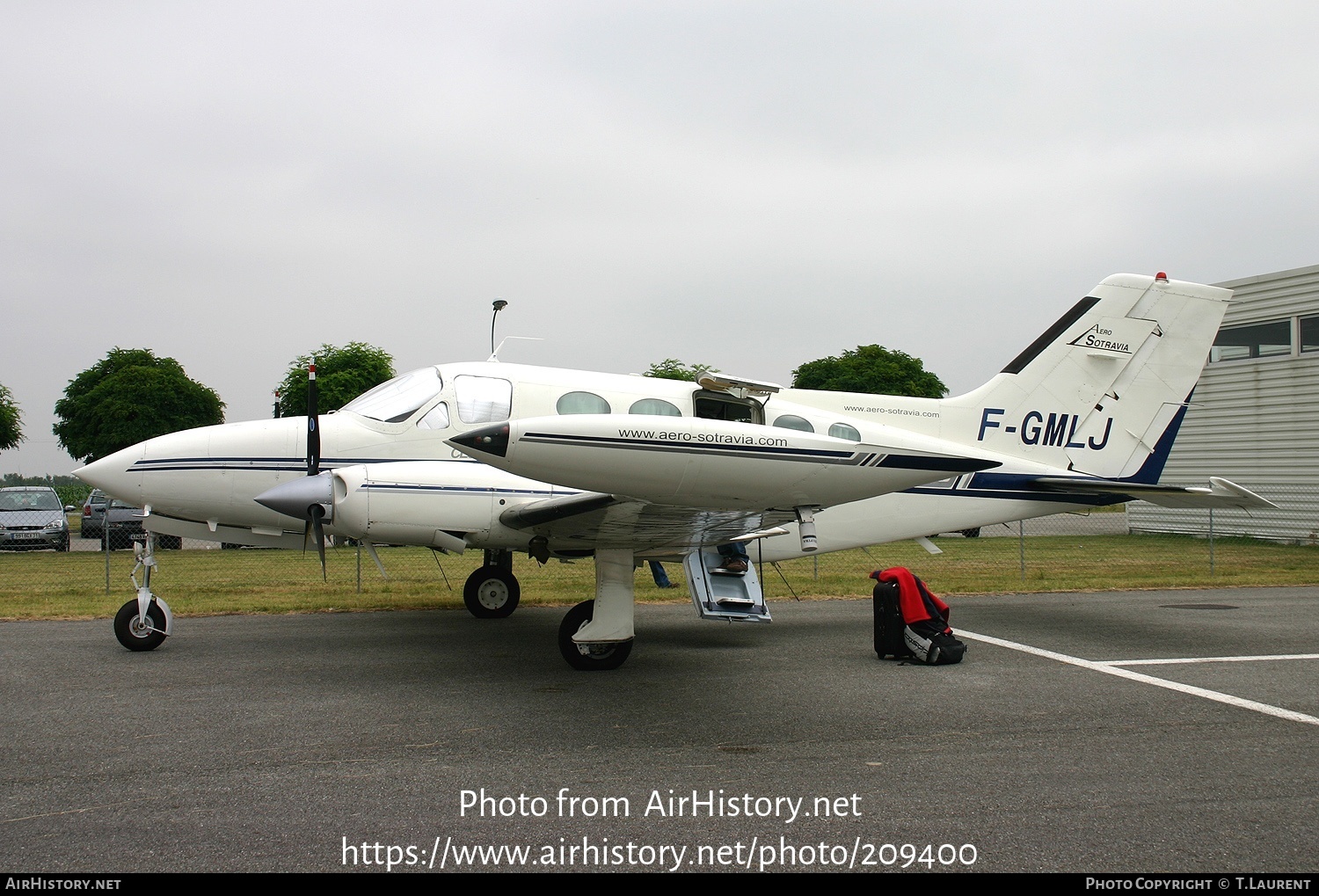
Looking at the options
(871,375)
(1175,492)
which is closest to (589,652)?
(1175,492)

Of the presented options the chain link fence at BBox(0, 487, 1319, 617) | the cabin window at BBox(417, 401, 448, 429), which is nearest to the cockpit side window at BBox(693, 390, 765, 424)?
the chain link fence at BBox(0, 487, 1319, 617)

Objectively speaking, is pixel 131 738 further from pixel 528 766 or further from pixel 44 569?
pixel 44 569

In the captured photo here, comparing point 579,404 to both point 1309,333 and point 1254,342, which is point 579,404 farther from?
point 1254,342

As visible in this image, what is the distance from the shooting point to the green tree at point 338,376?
32250 millimetres

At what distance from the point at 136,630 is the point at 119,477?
1558 millimetres

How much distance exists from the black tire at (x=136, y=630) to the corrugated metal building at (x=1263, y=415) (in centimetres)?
2426

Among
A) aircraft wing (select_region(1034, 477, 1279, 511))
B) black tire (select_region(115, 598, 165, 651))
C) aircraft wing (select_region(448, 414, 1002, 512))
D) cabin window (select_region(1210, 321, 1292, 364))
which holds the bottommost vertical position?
black tire (select_region(115, 598, 165, 651))

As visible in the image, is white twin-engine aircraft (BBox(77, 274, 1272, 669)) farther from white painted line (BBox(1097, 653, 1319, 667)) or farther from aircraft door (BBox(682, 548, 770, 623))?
white painted line (BBox(1097, 653, 1319, 667))

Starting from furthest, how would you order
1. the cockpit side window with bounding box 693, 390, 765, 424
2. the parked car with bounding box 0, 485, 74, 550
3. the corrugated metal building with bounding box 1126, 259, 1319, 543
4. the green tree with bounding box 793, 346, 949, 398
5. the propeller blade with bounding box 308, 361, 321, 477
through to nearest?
the green tree with bounding box 793, 346, 949, 398, the corrugated metal building with bounding box 1126, 259, 1319, 543, the parked car with bounding box 0, 485, 74, 550, the cockpit side window with bounding box 693, 390, 765, 424, the propeller blade with bounding box 308, 361, 321, 477

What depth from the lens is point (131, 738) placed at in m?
5.70

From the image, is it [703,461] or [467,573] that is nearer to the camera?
[703,461]

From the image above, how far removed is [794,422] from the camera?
915 centimetres

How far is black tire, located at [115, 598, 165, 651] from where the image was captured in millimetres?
8688

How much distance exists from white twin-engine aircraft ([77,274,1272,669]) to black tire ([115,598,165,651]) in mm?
23
